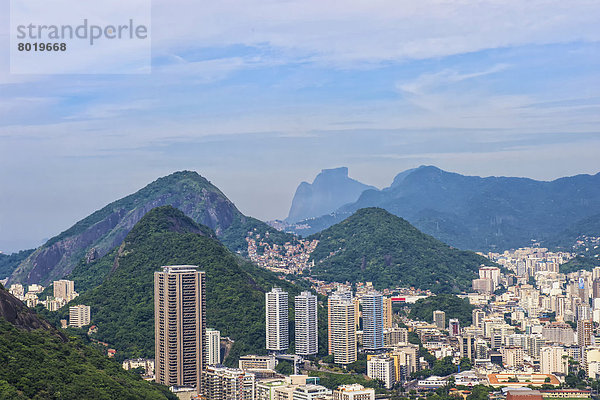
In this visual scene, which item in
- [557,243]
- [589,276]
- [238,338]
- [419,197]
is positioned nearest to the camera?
[238,338]

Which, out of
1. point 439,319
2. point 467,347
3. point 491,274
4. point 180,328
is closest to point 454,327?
point 439,319

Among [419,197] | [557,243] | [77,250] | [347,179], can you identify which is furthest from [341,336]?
[347,179]

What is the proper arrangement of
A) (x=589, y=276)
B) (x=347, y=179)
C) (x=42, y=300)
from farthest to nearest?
(x=347, y=179)
(x=589, y=276)
(x=42, y=300)

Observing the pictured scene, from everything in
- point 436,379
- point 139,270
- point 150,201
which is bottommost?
point 436,379

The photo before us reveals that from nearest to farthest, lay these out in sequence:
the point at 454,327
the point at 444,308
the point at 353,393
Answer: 1. the point at 353,393
2. the point at 454,327
3. the point at 444,308

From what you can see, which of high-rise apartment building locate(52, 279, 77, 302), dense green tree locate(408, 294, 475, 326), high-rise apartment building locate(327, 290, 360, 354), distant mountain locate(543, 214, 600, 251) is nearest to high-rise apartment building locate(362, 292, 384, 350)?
high-rise apartment building locate(327, 290, 360, 354)

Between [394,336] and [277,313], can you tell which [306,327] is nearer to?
[277,313]

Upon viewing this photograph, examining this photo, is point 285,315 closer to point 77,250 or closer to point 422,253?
point 422,253
